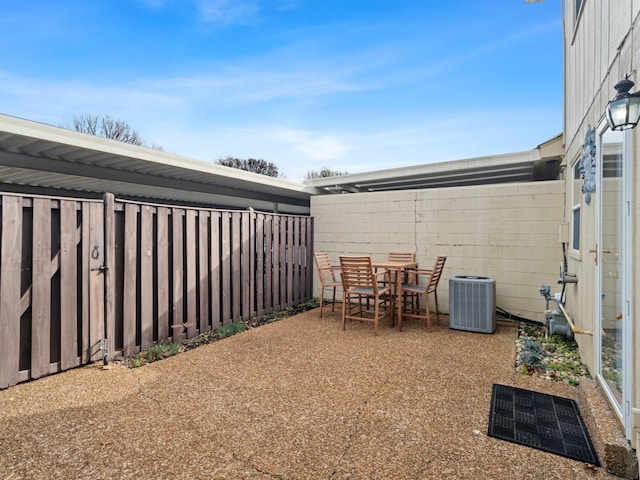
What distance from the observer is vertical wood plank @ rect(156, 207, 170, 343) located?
3820 mm

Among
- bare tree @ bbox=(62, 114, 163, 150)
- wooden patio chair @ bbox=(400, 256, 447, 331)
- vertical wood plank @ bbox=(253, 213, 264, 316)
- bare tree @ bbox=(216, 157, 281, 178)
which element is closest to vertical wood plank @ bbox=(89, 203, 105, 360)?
vertical wood plank @ bbox=(253, 213, 264, 316)

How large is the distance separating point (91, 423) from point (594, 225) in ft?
12.8

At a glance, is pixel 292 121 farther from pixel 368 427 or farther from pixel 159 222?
pixel 368 427

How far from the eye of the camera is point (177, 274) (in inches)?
159

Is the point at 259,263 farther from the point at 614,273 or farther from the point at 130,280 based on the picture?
the point at 614,273

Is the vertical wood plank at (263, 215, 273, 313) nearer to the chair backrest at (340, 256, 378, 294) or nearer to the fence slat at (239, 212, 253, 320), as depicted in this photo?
the fence slat at (239, 212, 253, 320)

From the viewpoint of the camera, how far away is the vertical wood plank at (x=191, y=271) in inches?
163

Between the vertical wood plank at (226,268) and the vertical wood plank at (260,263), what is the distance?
0.58 metres

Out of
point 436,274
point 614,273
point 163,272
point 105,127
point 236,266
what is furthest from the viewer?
point 105,127

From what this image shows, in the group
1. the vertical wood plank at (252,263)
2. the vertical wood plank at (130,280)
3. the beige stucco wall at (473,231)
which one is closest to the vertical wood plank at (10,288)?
the vertical wood plank at (130,280)

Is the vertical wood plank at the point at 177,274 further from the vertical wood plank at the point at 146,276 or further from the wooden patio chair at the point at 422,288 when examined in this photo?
the wooden patio chair at the point at 422,288

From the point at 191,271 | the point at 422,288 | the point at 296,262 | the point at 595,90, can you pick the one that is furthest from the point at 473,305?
the point at 191,271

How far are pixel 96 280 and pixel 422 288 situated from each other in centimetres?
391

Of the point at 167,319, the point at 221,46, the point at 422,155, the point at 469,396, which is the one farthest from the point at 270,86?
the point at 469,396
